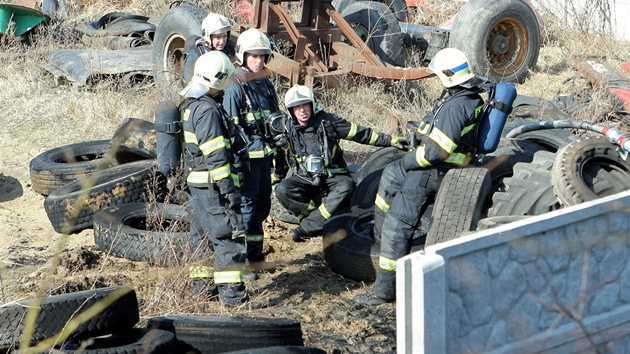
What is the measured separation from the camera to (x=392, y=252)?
21.0 ft

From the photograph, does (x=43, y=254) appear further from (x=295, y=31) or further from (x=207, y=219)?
(x=295, y=31)

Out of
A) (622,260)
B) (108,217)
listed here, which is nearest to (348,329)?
(622,260)

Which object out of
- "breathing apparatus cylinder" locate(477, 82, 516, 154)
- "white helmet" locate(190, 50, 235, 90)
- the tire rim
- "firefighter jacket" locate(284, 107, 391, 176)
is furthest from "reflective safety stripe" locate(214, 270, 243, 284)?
the tire rim

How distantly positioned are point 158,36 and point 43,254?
13.5 feet

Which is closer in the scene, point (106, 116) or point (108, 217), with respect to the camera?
point (108, 217)

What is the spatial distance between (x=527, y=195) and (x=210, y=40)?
318 centimetres

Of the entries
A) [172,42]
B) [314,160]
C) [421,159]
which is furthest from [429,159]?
[172,42]

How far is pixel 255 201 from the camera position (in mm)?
6863

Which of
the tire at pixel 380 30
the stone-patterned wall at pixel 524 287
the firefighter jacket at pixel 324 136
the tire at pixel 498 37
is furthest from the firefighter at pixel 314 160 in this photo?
the tire at pixel 498 37

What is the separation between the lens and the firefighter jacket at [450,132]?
6039 mm

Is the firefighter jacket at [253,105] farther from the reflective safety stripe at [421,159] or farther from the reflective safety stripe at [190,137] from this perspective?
the reflective safety stripe at [421,159]

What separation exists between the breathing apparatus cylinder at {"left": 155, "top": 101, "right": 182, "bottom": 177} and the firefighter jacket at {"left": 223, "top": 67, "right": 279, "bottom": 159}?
17.5 inches

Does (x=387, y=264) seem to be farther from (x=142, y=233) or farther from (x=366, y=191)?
(x=142, y=233)

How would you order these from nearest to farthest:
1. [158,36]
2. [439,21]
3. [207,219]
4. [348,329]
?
[348,329]
[207,219]
[158,36]
[439,21]
